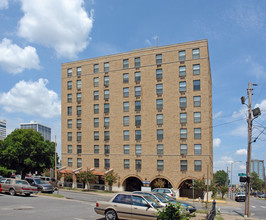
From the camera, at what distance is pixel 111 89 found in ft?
171

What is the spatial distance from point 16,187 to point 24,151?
33376 millimetres

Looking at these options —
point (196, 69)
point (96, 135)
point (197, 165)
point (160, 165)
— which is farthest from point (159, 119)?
point (96, 135)

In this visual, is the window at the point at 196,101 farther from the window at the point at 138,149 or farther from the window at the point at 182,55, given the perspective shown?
the window at the point at 138,149

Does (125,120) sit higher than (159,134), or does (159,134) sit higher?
(125,120)

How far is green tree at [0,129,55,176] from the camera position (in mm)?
57812

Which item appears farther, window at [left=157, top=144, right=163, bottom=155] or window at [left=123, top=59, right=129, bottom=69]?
window at [left=123, top=59, right=129, bottom=69]

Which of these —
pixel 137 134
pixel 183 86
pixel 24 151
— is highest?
pixel 183 86

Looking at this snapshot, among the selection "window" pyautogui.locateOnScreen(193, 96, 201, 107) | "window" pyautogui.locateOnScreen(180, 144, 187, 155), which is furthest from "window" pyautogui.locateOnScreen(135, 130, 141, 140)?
"window" pyautogui.locateOnScreen(193, 96, 201, 107)

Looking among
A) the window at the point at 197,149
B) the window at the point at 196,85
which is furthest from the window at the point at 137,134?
the window at the point at 196,85

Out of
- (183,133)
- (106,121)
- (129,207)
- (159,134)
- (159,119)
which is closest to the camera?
(129,207)

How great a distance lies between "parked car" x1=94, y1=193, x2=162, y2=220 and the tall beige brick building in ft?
98.7

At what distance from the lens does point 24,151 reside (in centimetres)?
5862

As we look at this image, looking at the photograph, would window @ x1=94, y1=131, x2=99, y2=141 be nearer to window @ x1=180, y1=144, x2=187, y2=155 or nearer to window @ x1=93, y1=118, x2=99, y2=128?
window @ x1=93, y1=118, x2=99, y2=128

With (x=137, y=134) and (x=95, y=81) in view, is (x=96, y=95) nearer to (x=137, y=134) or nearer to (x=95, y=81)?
(x=95, y=81)
